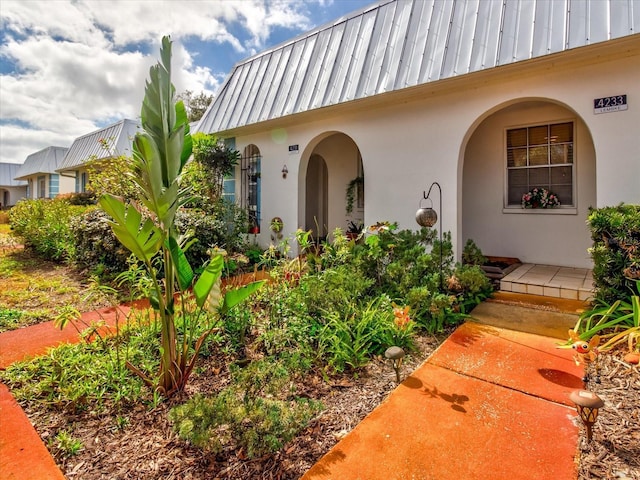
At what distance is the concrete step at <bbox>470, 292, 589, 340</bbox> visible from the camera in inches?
159

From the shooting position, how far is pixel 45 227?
7.98 meters

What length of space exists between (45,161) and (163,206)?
33603 millimetres

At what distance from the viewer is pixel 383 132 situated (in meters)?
6.41

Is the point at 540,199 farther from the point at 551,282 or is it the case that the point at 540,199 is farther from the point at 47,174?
the point at 47,174

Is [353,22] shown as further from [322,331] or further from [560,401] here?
[560,401]

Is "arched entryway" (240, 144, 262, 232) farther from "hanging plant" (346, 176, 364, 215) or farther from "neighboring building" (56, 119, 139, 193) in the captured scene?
"neighboring building" (56, 119, 139, 193)

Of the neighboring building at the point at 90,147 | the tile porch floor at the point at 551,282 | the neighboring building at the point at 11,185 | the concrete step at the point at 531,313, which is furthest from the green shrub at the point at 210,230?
the neighboring building at the point at 11,185

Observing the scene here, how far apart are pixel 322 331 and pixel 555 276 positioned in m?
4.57

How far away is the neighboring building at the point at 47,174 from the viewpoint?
1029 inches

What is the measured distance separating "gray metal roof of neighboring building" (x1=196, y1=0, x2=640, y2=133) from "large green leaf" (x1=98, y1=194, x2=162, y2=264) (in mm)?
4723

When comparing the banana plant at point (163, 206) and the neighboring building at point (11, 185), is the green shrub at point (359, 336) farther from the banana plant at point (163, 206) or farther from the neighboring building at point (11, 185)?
the neighboring building at point (11, 185)

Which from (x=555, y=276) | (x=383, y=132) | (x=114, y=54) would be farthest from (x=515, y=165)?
(x=114, y=54)

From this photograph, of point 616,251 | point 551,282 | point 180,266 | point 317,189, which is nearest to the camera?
point 180,266

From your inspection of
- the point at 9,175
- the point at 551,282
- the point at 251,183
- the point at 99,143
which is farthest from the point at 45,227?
the point at 9,175
